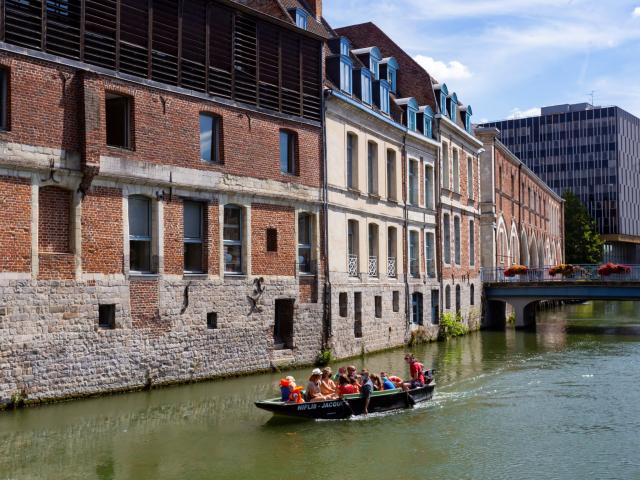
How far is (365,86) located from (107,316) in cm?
1587

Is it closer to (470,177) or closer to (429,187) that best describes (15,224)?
(429,187)

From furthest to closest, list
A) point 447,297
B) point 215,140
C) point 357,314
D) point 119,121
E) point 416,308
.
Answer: point 447,297 → point 416,308 → point 357,314 → point 215,140 → point 119,121

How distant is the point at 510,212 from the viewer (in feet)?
182

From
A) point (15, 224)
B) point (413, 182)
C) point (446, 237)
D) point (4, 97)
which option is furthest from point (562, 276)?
point (4, 97)

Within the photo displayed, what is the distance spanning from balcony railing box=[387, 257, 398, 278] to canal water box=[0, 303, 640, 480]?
9.09 metres

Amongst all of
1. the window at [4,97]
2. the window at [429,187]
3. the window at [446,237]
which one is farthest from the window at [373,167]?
the window at [4,97]

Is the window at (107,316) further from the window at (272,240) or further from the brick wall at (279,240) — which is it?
the window at (272,240)

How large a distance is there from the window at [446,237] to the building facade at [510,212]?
6.73 m

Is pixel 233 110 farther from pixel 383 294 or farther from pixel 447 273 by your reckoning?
pixel 447 273

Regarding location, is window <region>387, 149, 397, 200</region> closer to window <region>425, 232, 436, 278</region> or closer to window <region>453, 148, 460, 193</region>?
window <region>425, 232, 436, 278</region>

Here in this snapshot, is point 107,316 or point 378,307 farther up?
point 107,316

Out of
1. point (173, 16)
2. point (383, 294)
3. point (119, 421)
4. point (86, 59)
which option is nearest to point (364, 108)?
point (383, 294)

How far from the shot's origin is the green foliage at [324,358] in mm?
26547

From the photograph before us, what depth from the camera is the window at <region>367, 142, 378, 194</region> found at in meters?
32.1
